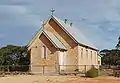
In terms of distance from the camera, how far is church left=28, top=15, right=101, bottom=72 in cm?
5206

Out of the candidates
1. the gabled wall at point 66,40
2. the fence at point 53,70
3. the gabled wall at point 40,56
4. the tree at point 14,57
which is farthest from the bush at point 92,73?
the tree at point 14,57

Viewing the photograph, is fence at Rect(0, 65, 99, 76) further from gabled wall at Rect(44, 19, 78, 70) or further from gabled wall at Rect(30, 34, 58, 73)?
gabled wall at Rect(44, 19, 78, 70)

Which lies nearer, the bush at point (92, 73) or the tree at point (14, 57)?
the bush at point (92, 73)

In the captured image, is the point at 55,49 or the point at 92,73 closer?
the point at 92,73

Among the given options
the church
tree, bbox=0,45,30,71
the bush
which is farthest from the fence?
tree, bbox=0,45,30,71

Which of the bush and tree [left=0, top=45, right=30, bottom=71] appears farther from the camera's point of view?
tree [left=0, top=45, right=30, bottom=71]

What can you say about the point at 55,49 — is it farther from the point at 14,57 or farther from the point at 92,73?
the point at 14,57

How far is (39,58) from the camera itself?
52.6 metres

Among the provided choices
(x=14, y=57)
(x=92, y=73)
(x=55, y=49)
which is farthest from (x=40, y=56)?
(x=14, y=57)

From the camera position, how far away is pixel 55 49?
5197 cm

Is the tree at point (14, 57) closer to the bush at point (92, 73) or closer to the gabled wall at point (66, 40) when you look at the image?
the gabled wall at point (66, 40)

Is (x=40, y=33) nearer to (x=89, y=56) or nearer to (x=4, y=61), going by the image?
(x=89, y=56)

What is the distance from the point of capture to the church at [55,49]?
52062 millimetres

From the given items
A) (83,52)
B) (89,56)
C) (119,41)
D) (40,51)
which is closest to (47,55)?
(40,51)
